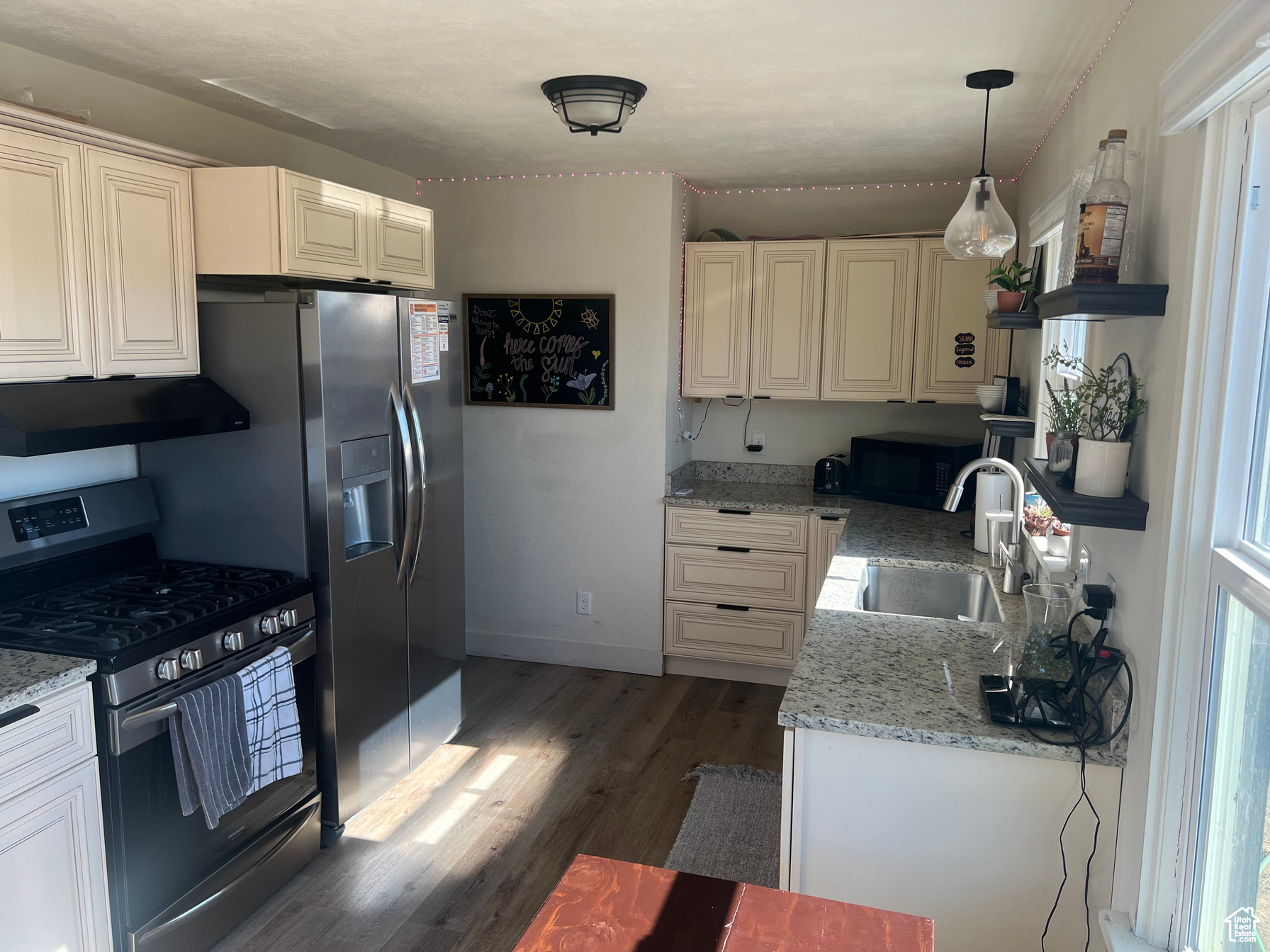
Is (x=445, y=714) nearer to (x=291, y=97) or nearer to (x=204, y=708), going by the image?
(x=204, y=708)

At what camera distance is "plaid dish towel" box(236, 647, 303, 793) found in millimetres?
2354

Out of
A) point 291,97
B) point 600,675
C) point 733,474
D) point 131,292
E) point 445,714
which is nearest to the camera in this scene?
point 131,292

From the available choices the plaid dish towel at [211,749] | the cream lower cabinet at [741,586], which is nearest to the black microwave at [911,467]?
the cream lower cabinet at [741,586]

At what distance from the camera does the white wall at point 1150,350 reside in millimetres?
1454

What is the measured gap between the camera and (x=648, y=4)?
2014 millimetres

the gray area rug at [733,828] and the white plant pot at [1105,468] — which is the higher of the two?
the white plant pot at [1105,468]

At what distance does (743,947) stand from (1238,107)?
4.50ft

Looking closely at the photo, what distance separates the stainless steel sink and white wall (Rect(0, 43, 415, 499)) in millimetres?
2477

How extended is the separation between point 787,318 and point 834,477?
2.65 feet

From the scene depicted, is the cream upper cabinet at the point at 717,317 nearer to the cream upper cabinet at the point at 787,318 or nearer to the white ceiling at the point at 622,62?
the cream upper cabinet at the point at 787,318

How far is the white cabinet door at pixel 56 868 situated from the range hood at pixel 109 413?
0.75 metres

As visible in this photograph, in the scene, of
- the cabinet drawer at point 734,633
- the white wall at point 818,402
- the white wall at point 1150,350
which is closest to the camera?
the white wall at point 1150,350

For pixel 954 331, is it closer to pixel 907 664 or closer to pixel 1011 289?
pixel 1011 289

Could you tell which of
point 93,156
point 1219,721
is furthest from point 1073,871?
point 93,156
